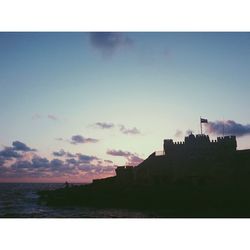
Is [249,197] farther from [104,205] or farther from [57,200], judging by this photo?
[57,200]

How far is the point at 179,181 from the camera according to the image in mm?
21891

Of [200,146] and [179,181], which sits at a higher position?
[200,146]

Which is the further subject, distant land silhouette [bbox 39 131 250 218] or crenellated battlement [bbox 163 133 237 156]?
crenellated battlement [bbox 163 133 237 156]

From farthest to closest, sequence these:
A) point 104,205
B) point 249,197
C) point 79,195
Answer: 1. point 79,195
2. point 104,205
3. point 249,197

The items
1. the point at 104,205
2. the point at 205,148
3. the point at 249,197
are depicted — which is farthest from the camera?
the point at 205,148

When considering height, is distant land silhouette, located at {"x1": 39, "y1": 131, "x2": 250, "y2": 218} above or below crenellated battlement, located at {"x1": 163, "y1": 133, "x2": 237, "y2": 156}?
below

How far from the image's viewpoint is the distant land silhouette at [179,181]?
19031mm

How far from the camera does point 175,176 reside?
22781 millimetres

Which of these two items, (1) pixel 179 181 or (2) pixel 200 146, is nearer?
(1) pixel 179 181

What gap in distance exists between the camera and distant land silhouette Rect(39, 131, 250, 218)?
62.4 ft

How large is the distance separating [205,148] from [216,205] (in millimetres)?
6667

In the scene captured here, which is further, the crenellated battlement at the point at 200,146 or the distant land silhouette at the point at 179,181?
the crenellated battlement at the point at 200,146
